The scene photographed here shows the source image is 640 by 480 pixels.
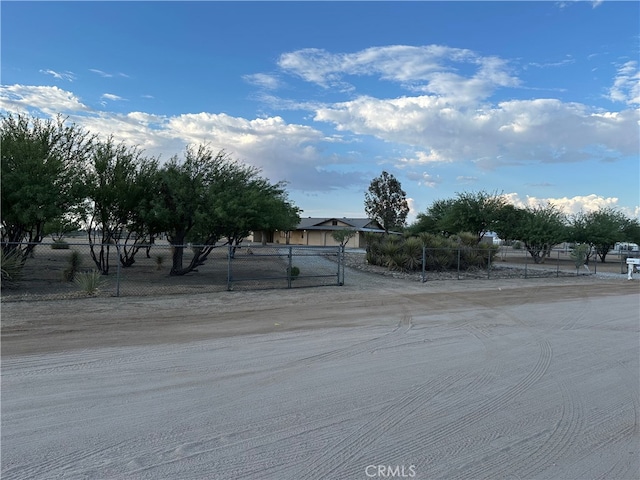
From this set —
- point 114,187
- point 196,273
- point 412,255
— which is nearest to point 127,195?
point 114,187

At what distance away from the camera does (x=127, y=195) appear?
739 inches

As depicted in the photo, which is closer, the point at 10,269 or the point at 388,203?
the point at 10,269

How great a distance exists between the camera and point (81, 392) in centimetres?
552

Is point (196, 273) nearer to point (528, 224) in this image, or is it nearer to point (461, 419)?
point (461, 419)

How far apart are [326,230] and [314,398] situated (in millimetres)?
55232

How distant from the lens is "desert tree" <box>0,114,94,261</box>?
49.9ft

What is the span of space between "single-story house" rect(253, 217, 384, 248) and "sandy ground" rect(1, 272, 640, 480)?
48.4 meters

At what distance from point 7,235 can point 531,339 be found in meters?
17.7

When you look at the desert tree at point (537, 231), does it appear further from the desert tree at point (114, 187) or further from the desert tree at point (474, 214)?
the desert tree at point (114, 187)

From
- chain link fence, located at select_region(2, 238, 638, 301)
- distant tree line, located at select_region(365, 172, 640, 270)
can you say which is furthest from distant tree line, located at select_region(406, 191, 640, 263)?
chain link fence, located at select_region(2, 238, 638, 301)

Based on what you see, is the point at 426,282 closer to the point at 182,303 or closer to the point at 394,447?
the point at 182,303

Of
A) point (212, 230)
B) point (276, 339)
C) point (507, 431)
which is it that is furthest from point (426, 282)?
point (507, 431)

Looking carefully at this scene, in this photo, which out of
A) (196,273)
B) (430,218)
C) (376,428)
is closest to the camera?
(376,428)

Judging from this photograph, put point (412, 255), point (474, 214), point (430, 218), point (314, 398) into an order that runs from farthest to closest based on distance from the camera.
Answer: point (430, 218) → point (474, 214) → point (412, 255) → point (314, 398)
